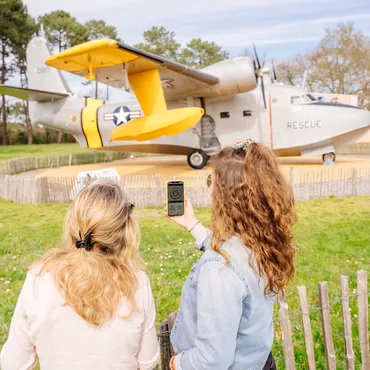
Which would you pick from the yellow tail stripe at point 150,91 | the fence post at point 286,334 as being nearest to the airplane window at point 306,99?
the yellow tail stripe at point 150,91

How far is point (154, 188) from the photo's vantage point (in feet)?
34.7

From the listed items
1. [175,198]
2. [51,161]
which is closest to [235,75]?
[51,161]

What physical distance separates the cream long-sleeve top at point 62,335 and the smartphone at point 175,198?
0.70 meters

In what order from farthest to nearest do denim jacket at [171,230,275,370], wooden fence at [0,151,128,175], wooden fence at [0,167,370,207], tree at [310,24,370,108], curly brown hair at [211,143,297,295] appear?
1. tree at [310,24,370,108]
2. wooden fence at [0,151,128,175]
3. wooden fence at [0,167,370,207]
4. curly brown hair at [211,143,297,295]
5. denim jacket at [171,230,275,370]

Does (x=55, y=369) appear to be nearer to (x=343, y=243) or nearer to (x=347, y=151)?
(x=343, y=243)

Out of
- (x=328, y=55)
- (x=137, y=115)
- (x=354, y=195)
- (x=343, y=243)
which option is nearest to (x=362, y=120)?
(x=354, y=195)

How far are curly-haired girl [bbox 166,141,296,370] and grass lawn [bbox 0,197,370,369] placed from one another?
1545 mm

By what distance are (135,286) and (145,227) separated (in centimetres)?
660

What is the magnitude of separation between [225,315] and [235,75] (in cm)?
1308

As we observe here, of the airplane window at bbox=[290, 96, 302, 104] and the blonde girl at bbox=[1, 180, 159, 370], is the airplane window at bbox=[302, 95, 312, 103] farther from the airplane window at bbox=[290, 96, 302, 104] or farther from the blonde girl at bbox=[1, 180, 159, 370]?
the blonde girl at bbox=[1, 180, 159, 370]

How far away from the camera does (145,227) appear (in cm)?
825

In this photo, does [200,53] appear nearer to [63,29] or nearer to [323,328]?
[63,29]

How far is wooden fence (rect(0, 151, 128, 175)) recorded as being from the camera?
1850 cm

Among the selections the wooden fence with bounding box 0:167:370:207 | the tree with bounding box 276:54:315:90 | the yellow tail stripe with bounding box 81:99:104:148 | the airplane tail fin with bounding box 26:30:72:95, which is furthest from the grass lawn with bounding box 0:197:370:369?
the tree with bounding box 276:54:315:90
